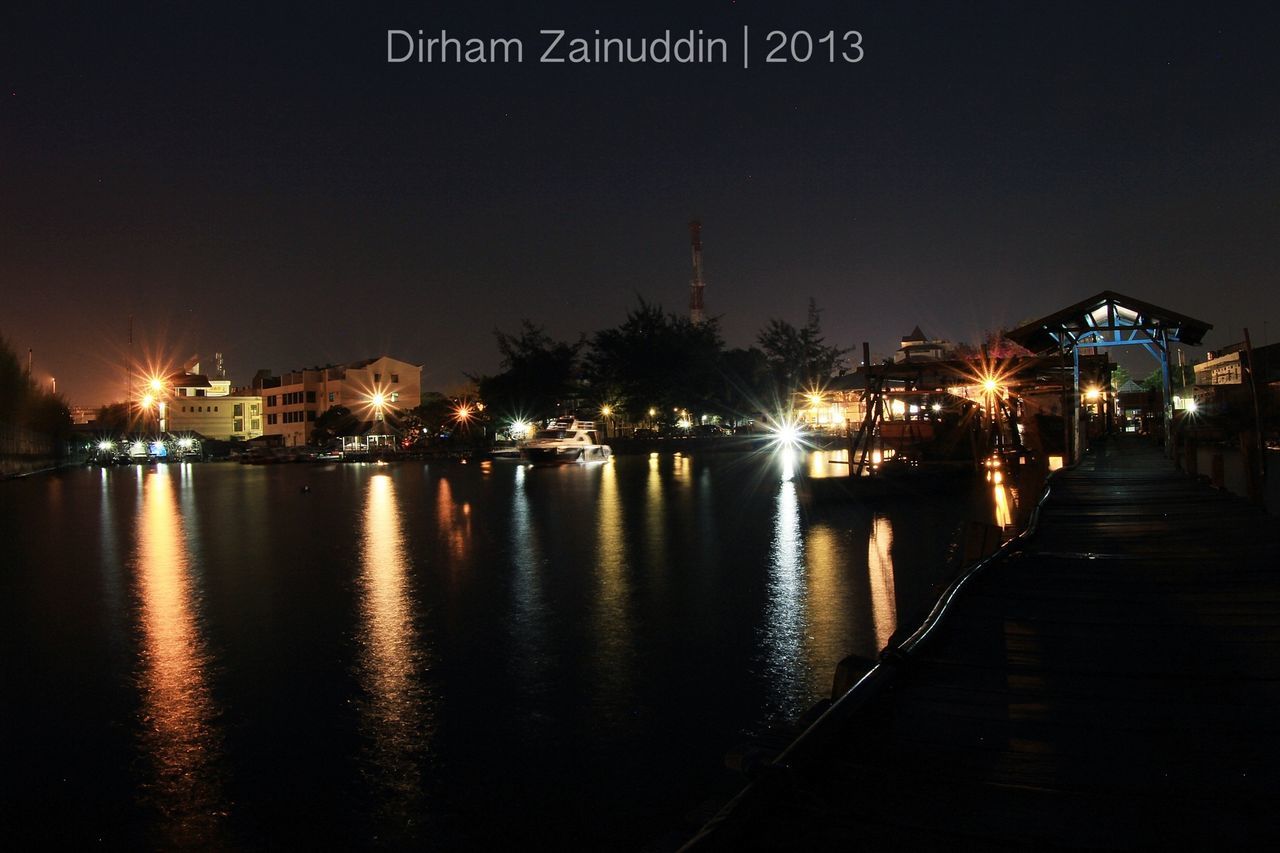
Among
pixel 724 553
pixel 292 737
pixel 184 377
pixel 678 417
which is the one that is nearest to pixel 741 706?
pixel 292 737

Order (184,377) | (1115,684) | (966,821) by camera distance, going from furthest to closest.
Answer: (184,377)
(1115,684)
(966,821)

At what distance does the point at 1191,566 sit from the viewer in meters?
8.16

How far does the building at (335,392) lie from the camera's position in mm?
95312

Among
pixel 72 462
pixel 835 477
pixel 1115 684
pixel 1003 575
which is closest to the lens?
pixel 1115 684

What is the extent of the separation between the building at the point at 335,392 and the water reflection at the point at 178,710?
8246 cm

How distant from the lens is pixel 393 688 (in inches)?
260

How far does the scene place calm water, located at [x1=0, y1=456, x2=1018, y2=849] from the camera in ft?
15.1

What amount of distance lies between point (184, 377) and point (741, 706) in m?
132

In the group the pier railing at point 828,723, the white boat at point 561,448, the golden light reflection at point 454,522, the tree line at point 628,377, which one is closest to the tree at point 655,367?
the tree line at point 628,377

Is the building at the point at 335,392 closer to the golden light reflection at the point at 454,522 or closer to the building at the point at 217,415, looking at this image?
the building at the point at 217,415

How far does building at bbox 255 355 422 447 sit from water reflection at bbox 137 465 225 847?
82460 mm

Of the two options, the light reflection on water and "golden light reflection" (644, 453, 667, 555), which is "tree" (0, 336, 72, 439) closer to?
"golden light reflection" (644, 453, 667, 555)

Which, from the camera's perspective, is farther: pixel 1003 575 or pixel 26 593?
pixel 26 593

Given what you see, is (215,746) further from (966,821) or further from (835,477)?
(835,477)
